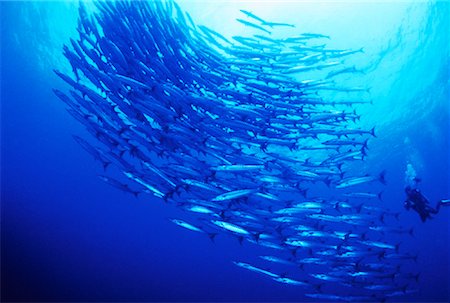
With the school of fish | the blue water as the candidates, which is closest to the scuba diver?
the school of fish

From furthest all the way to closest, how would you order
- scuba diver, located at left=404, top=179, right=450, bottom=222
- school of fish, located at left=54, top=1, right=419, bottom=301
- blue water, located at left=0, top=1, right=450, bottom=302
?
blue water, located at left=0, top=1, right=450, bottom=302
scuba diver, located at left=404, top=179, right=450, bottom=222
school of fish, located at left=54, top=1, right=419, bottom=301

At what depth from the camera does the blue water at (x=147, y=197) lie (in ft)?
40.4

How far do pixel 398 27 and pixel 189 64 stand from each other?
937 centimetres

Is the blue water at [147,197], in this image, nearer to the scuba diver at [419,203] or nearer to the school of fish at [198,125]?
the school of fish at [198,125]

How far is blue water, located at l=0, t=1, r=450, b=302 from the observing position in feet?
40.4

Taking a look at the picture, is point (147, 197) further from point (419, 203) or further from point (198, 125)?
point (419, 203)

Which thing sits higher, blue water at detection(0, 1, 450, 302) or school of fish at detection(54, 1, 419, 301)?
blue water at detection(0, 1, 450, 302)

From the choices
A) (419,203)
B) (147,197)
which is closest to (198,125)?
(419,203)

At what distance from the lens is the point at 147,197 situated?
1112 inches

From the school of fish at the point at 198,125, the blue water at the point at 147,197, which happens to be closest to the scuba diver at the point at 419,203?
the school of fish at the point at 198,125

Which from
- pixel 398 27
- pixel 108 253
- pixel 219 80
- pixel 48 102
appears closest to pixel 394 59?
pixel 398 27

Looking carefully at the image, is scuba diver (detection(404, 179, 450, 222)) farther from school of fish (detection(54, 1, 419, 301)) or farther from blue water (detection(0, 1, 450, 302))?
blue water (detection(0, 1, 450, 302))

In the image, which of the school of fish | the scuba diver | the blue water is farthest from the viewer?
the blue water

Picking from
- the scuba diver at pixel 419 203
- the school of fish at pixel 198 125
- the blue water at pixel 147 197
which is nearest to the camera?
the school of fish at pixel 198 125
